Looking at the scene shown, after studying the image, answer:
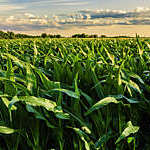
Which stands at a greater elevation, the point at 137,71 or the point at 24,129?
the point at 137,71

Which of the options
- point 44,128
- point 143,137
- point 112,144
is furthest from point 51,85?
point 143,137

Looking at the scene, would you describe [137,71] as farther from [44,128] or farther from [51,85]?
[44,128]

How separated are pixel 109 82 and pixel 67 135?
16.0 inches

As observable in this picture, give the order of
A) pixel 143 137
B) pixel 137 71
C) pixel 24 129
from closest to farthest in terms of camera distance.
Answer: pixel 24 129, pixel 143 137, pixel 137 71

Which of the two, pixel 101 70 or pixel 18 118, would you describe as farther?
pixel 101 70

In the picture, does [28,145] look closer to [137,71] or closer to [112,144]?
[112,144]

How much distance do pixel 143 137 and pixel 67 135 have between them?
451 millimetres

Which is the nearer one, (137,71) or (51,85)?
(51,85)

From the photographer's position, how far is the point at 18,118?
35.7 inches

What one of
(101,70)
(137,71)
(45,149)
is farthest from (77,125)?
(137,71)

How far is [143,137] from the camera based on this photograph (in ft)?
3.55

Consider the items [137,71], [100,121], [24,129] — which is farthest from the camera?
[137,71]

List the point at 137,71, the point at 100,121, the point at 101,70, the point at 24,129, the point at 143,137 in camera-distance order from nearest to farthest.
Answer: the point at 24,129, the point at 100,121, the point at 143,137, the point at 101,70, the point at 137,71

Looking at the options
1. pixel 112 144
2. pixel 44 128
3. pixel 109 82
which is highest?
pixel 109 82
